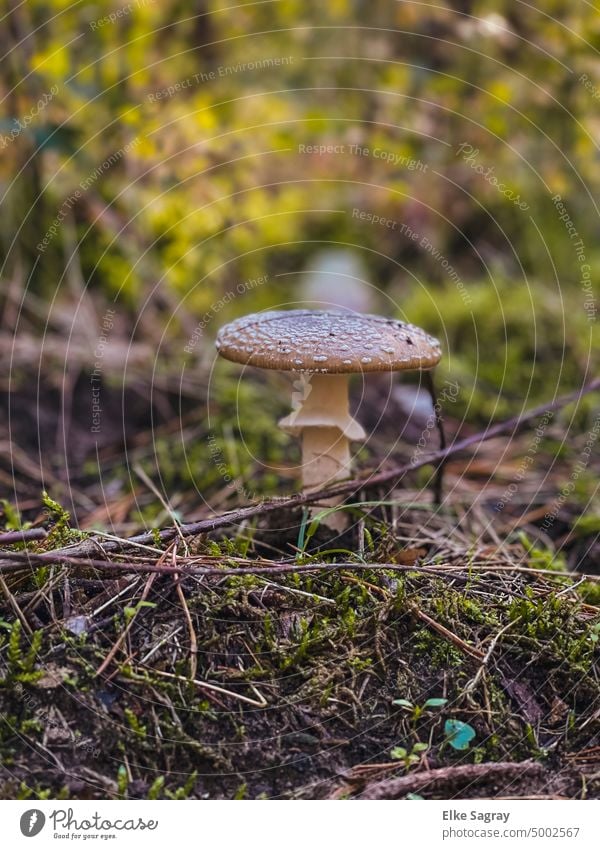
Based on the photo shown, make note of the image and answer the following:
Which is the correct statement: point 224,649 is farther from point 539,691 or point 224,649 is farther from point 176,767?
point 539,691

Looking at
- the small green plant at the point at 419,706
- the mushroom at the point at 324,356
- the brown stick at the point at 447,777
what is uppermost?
the mushroom at the point at 324,356

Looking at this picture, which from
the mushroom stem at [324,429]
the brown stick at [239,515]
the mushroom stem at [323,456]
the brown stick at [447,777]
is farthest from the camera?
the mushroom stem at [323,456]

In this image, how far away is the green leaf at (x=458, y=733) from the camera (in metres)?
2.00

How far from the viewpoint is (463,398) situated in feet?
15.5

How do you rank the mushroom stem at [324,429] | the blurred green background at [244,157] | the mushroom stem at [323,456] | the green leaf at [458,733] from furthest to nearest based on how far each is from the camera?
1. the blurred green background at [244,157]
2. the mushroom stem at [323,456]
3. the mushroom stem at [324,429]
4. the green leaf at [458,733]

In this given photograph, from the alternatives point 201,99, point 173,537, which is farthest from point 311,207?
point 173,537

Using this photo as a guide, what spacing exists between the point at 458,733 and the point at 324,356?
1224 millimetres

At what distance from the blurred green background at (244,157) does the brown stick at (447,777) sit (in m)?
2.88

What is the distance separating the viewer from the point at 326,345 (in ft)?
7.66

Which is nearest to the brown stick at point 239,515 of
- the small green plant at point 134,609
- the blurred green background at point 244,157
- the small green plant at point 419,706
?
the small green plant at point 134,609

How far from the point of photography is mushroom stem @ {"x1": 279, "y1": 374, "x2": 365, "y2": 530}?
2744 mm

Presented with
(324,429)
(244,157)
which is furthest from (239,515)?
(244,157)

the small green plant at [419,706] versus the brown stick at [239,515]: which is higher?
the brown stick at [239,515]

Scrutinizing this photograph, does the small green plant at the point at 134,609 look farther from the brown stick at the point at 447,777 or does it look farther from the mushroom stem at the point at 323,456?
the mushroom stem at the point at 323,456
